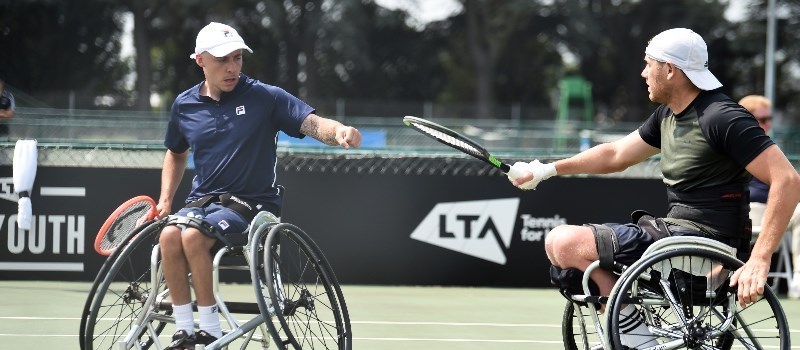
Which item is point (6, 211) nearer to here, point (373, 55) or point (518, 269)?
point (518, 269)

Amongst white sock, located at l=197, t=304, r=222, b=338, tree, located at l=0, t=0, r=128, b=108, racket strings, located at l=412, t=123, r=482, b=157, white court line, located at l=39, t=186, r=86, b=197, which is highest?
tree, located at l=0, t=0, r=128, b=108

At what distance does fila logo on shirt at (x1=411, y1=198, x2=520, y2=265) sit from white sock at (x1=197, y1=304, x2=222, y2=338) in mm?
4678

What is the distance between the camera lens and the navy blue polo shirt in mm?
5578

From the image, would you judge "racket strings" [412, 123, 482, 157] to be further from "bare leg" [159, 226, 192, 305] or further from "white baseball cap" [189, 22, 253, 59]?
"bare leg" [159, 226, 192, 305]

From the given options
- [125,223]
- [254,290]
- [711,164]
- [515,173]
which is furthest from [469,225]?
[254,290]

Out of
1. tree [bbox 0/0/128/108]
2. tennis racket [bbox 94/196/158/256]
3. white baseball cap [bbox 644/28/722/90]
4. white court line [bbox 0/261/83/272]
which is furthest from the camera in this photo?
tree [bbox 0/0/128/108]

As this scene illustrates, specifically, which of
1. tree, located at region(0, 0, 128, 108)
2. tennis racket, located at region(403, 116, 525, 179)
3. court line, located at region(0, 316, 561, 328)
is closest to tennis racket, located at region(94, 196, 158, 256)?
tennis racket, located at region(403, 116, 525, 179)

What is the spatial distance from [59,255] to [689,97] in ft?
18.6

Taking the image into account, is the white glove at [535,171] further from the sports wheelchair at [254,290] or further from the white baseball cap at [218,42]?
the white baseball cap at [218,42]

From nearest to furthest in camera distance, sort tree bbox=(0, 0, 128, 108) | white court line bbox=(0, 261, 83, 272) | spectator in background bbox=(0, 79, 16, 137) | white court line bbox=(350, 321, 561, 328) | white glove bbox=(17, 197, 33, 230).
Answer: white court line bbox=(350, 321, 561, 328) → white glove bbox=(17, 197, 33, 230) → white court line bbox=(0, 261, 83, 272) → spectator in background bbox=(0, 79, 16, 137) → tree bbox=(0, 0, 128, 108)

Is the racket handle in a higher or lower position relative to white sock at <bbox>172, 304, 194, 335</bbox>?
higher

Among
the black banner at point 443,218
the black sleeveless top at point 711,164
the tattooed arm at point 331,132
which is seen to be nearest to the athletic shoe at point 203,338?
the tattooed arm at point 331,132

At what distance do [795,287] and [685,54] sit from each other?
15.1ft

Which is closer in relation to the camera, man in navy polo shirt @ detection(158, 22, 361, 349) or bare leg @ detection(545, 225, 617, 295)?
bare leg @ detection(545, 225, 617, 295)
